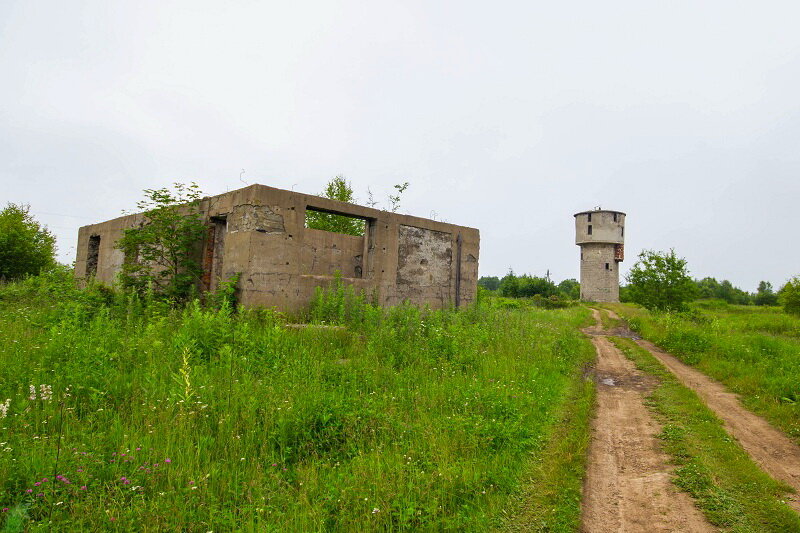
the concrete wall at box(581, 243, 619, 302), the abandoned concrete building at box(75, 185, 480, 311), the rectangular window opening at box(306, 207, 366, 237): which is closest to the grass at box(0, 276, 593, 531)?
the abandoned concrete building at box(75, 185, 480, 311)

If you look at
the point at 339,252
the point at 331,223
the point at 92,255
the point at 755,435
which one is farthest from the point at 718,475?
the point at 331,223

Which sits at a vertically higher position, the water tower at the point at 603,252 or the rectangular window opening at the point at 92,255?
the water tower at the point at 603,252

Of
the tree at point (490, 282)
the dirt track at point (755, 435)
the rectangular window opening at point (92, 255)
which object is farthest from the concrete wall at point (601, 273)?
the tree at point (490, 282)

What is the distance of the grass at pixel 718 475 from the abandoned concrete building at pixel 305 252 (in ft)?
23.0

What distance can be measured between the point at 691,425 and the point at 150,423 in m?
6.44

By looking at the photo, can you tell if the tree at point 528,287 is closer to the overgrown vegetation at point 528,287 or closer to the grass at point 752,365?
the overgrown vegetation at point 528,287

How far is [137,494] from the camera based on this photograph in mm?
3203

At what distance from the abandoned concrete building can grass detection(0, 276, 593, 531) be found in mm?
2340

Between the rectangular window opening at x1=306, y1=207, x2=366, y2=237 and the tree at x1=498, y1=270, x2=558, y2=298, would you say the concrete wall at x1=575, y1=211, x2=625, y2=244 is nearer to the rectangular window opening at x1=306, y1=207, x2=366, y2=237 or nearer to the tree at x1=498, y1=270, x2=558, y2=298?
the tree at x1=498, y1=270, x2=558, y2=298

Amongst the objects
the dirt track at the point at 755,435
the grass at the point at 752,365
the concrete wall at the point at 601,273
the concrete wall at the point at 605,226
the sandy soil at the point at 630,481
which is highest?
the concrete wall at the point at 605,226

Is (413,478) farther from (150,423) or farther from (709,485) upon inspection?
(709,485)

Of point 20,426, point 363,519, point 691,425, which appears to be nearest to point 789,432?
point 691,425

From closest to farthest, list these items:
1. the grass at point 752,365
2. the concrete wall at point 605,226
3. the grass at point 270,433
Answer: the grass at point 270,433
the grass at point 752,365
the concrete wall at point 605,226

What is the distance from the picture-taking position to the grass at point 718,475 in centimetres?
355
